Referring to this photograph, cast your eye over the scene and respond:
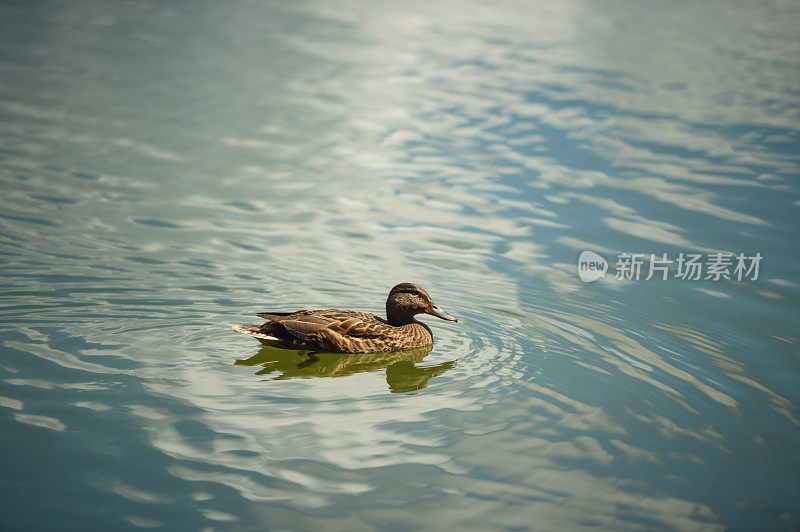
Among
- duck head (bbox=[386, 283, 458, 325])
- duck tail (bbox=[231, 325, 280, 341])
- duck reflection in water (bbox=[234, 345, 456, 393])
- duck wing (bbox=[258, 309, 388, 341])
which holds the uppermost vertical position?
duck head (bbox=[386, 283, 458, 325])

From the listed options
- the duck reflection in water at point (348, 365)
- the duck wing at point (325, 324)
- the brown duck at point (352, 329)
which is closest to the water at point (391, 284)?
the duck reflection in water at point (348, 365)

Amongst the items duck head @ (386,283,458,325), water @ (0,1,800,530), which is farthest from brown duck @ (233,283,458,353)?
water @ (0,1,800,530)

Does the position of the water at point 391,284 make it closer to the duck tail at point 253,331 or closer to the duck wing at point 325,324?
the duck tail at point 253,331

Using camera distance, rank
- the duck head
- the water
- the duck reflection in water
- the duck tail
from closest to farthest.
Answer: the water → the duck reflection in water → the duck tail → the duck head

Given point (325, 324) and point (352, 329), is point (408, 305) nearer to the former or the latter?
point (352, 329)

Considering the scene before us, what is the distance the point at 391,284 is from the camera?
394 inches

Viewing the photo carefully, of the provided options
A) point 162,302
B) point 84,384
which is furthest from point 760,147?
point 84,384

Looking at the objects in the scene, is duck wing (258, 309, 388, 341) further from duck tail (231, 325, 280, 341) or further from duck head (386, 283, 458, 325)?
duck head (386, 283, 458, 325)

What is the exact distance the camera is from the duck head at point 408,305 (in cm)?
820

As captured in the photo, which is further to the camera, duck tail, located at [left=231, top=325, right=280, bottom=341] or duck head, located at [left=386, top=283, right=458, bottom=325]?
duck head, located at [left=386, top=283, right=458, bottom=325]

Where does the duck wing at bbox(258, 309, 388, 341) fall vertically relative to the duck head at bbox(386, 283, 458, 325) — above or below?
below

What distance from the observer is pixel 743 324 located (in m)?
9.26

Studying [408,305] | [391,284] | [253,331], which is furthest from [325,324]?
[391,284]

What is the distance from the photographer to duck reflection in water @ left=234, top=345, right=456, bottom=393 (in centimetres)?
716
